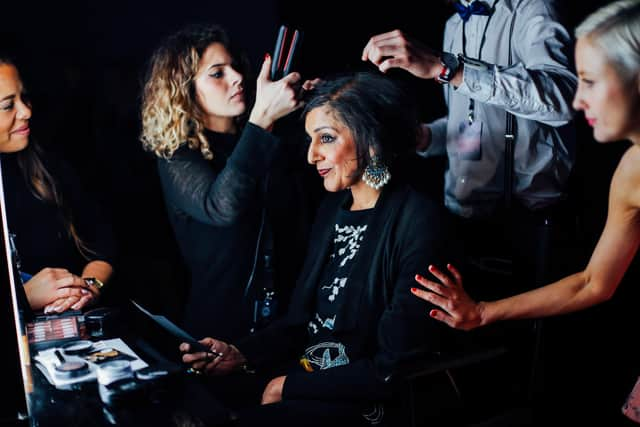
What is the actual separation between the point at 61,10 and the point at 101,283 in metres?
0.88

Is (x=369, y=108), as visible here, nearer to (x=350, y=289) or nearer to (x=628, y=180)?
(x=350, y=289)

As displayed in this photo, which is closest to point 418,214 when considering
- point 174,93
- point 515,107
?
point 515,107

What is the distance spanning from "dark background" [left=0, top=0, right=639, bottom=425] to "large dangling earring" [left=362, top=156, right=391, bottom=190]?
0.84 ft

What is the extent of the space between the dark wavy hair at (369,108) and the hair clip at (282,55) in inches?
5.4

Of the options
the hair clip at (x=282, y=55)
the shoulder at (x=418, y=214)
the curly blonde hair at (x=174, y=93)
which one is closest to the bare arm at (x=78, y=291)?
the curly blonde hair at (x=174, y=93)

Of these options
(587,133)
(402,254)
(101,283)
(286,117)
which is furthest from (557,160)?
(101,283)

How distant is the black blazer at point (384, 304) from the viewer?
198cm

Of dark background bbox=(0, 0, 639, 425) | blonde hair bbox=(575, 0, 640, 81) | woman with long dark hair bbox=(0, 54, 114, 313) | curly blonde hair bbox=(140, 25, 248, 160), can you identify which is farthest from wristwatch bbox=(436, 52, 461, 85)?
woman with long dark hair bbox=(0, 54, 114, 313)

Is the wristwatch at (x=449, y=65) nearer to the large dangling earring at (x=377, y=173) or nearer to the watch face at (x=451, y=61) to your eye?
the watch face at (x=451, y=61)

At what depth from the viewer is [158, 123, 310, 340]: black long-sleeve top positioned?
7.07 ft

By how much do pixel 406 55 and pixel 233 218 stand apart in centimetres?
78

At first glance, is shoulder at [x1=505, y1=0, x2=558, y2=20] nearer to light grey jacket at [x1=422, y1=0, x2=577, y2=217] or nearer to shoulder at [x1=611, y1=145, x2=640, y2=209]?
light grey jacket at [x1=422, y1=0, x2=577, y2=217]

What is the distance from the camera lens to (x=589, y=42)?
1.56m

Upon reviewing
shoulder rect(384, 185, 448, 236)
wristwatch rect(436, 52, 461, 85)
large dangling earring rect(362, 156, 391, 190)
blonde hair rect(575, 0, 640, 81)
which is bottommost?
shoulder rect(384, 185, 448, 236)
